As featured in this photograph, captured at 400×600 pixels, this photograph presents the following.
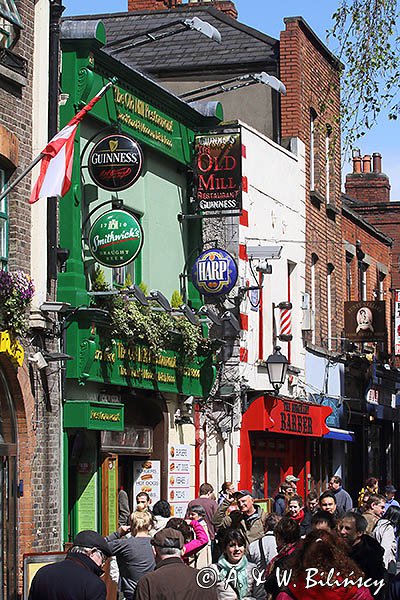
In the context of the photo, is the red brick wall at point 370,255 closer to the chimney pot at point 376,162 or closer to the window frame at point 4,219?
the chimney pot at point 376,162

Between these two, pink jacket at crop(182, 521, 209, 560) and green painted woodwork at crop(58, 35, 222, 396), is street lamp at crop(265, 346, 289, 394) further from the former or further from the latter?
pink jacket at crop(182, 521, 209, 560)

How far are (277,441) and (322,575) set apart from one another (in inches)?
835

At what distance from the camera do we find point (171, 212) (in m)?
24.6

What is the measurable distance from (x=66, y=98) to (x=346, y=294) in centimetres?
1787

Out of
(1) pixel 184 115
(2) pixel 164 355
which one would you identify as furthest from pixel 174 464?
(1) pixel 184 115

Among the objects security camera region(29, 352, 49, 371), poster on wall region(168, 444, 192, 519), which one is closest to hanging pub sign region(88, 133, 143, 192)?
security camera region(29, 352, 49, 371)

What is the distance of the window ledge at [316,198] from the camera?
3228 cm

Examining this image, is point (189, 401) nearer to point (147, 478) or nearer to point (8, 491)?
point (147, 478)

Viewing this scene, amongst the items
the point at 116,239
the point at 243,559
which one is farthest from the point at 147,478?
the point at 243,559

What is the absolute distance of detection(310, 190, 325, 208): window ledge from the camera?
32281mm

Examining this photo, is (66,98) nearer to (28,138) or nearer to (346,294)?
A: (28,138)

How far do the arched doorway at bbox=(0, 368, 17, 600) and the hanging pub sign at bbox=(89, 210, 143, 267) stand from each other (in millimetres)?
2479

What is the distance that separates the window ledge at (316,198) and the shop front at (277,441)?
187 inches

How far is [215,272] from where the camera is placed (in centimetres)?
2402
